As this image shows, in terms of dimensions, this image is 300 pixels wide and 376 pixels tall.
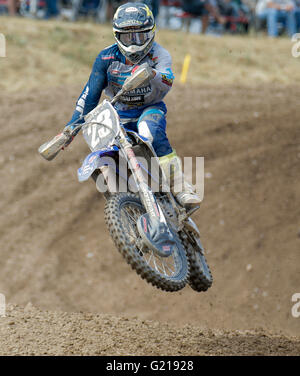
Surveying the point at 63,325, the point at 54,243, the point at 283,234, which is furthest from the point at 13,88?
the point at 63,325

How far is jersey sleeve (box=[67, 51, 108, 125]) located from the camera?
20.6ft

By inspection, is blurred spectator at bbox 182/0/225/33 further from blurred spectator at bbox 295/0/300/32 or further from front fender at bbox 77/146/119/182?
front fender at bbox 77/146/119/182

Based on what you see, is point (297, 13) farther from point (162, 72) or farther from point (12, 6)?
point (162, 72)

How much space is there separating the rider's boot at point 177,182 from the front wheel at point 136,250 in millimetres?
497

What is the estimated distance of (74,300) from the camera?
11328 millimetres

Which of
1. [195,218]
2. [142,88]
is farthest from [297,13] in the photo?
[142,88]

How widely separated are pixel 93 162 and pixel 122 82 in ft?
3.18

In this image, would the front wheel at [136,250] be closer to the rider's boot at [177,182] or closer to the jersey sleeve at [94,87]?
the rider's boot at [177,182]

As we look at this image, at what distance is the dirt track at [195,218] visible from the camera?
11094mm

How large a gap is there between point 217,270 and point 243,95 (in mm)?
5273

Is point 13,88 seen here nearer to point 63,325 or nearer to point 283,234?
point 283,234

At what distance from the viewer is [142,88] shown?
20.5 feet

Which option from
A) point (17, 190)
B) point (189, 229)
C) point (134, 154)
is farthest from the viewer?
point (17, 190)

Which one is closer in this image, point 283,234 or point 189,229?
point 189,229
